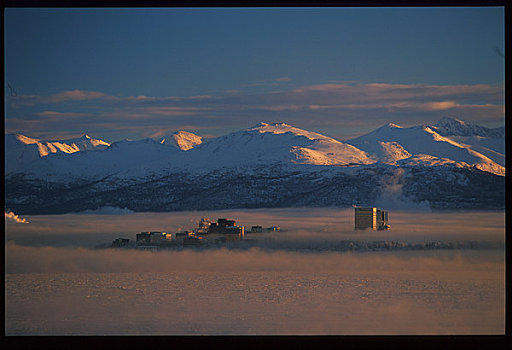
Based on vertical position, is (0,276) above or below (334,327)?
above

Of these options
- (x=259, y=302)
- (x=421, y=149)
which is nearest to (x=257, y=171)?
(x=259, y=302)

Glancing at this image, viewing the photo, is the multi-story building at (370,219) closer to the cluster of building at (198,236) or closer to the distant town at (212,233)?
the distant town at (212,233)

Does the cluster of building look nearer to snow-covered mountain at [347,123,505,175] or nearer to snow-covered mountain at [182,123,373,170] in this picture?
snow-covered mountain at [182,123,373,170]

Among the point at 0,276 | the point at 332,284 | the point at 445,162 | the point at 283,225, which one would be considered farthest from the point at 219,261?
the point at 445,162

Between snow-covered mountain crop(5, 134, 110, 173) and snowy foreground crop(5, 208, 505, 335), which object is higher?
snow-covered mountain crop(5, 134, 110, 173)

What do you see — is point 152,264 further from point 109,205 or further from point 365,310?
point 365,310

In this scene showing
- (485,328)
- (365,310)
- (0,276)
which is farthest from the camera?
(365,310)

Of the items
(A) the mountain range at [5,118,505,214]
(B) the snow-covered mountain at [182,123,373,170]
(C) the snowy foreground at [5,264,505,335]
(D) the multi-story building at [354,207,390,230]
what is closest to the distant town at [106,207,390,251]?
(D) the multi-story building at [354,207,390,230]

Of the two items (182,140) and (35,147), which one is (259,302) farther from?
(35,147)
